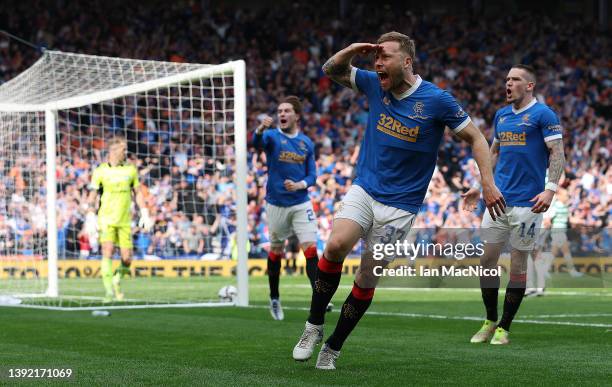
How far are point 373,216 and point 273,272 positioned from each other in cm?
531

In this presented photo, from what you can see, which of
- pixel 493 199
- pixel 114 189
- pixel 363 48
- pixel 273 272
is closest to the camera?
pixel 493 199

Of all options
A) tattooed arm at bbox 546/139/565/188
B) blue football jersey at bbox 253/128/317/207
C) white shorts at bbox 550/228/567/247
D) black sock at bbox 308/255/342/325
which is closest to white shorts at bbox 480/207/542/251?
tattooed arm at bbox 546/139/565/188

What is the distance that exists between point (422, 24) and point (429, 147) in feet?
100.0

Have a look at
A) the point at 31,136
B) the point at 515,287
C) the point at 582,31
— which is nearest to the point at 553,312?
the point at 515,287

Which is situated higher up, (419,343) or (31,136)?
(31,136)

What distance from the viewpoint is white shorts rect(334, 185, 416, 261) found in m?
7.20

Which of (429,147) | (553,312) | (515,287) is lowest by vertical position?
(553,312)

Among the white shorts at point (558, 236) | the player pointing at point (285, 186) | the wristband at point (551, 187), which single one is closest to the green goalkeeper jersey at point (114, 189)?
the player pointing at point (285, 186)

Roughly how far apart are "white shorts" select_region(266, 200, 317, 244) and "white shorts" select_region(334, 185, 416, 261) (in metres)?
5.38

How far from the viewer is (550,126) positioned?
923 cm

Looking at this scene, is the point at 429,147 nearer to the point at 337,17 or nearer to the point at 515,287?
the point at 515,287

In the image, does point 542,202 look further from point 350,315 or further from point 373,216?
point 350,315

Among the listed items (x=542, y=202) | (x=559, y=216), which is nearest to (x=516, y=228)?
(x=542, y=202)

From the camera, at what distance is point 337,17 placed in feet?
123
